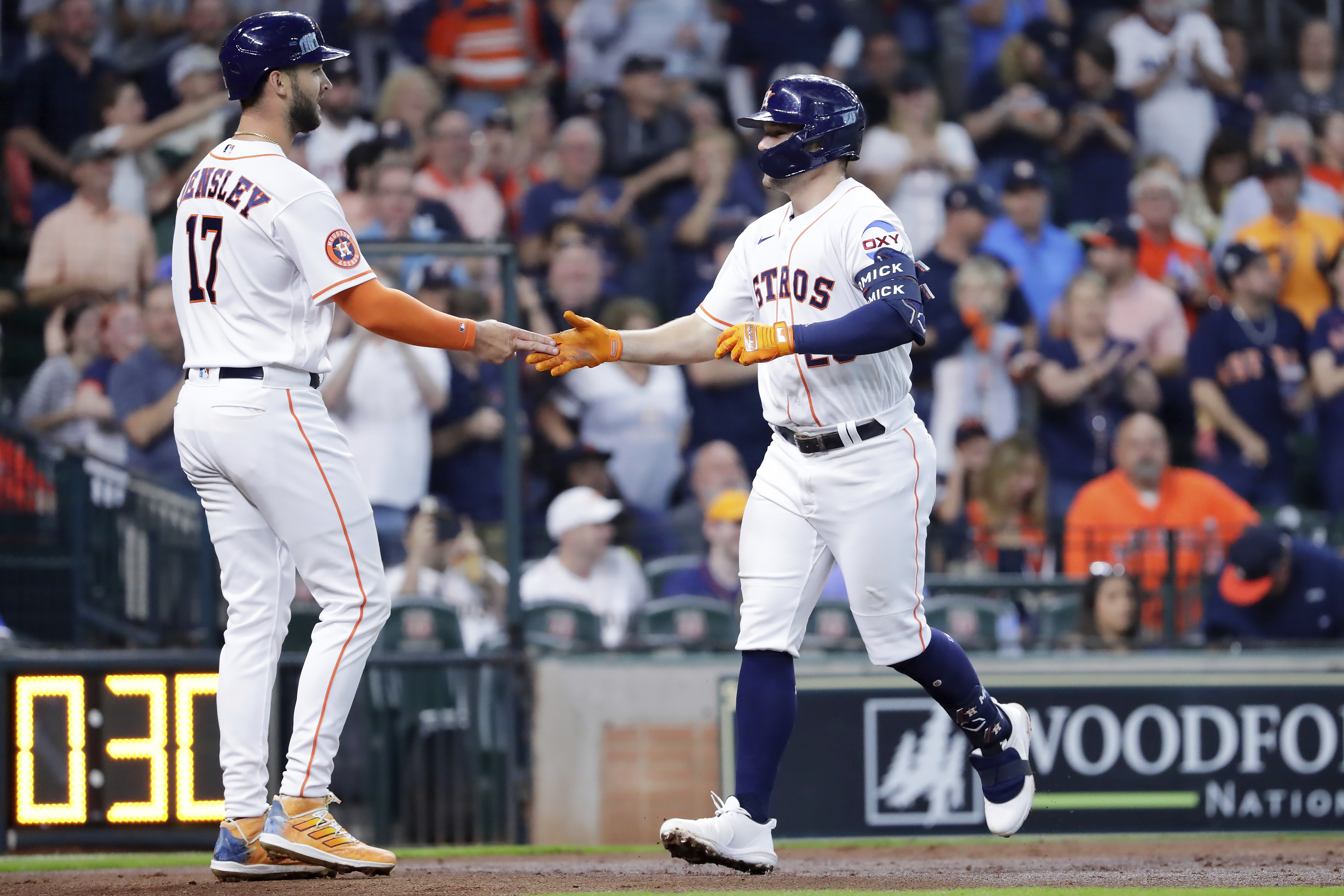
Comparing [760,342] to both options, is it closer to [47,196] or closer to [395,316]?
[395,316]

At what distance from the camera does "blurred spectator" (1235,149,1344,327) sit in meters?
10.6

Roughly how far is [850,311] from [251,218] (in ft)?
5.06

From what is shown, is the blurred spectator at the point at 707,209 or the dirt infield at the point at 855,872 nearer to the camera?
the dirt infield at the point at 855,872

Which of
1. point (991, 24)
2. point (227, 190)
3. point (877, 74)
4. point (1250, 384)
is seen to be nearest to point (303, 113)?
point (227, 190)

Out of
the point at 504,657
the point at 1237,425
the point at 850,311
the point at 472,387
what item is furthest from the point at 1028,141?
the point at 850,311

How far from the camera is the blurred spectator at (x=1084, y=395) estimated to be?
9.67m

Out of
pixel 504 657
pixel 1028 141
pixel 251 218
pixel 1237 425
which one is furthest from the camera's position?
pixel 1028 141

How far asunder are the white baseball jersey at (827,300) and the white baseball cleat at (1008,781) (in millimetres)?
1025

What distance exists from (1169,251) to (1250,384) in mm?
1093

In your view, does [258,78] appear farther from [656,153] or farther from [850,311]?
[656,153]

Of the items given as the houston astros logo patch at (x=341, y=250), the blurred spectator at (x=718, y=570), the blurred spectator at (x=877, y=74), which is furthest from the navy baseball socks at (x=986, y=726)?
the blurred spectator at (x=877, y=74)

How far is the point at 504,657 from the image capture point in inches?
288

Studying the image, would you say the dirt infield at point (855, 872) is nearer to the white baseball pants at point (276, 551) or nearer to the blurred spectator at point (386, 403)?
the white baseball pants at point (276, 551)

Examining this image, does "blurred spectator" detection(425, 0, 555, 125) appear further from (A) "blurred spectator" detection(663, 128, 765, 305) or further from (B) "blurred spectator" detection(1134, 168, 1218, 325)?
(B) "blurred spectator" detection(1134, 168, 1218, 325)
